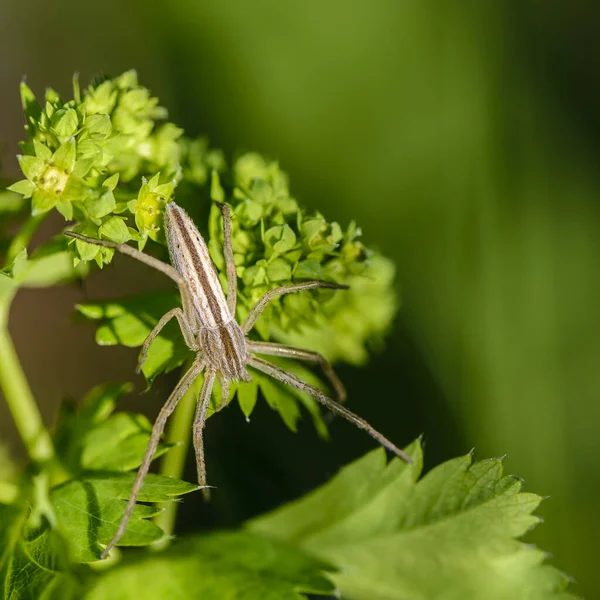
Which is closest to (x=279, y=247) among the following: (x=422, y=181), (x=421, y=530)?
(x=421, y=530)

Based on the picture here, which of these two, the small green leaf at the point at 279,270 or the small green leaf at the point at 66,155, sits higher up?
the small green leaf at the point at 66,155

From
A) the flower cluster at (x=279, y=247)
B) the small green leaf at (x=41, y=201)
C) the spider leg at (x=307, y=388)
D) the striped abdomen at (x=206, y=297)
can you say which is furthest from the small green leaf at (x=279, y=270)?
the small green leaf at (x=41, y=201)

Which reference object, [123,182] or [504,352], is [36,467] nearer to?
[123,182]

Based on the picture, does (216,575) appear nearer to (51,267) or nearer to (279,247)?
(279,247)

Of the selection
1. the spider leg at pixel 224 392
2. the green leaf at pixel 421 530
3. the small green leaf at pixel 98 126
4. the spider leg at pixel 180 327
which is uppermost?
the small green leaf at pixel 98 126

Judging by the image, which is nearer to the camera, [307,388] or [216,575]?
[216,575]

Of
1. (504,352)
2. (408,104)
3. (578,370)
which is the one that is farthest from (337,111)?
(578,370)

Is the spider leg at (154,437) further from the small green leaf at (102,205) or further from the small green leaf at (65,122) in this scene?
the small green leaf at (65,122)
